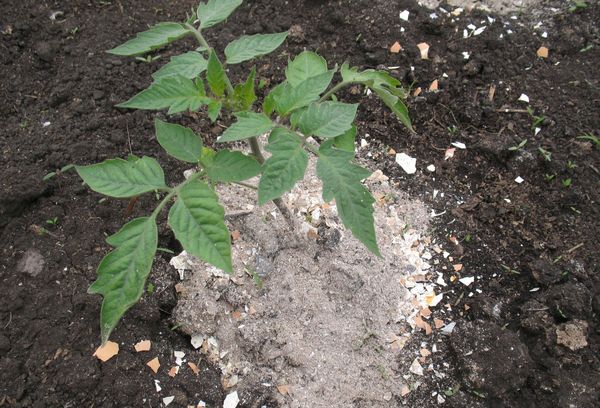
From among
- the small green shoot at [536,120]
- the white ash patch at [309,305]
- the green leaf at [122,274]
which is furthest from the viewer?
the small green shoot at [536,120]

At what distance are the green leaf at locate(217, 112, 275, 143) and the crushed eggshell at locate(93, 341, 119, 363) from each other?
0.95 meters

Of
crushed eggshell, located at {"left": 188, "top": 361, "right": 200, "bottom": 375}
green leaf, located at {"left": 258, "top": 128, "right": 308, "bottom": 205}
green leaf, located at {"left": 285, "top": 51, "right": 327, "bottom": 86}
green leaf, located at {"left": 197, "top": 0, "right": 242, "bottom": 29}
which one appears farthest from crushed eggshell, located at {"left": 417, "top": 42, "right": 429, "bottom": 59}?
crushed eggshell, located at {"left": 188, "top": 361, "right": 200, "bottom": 375}

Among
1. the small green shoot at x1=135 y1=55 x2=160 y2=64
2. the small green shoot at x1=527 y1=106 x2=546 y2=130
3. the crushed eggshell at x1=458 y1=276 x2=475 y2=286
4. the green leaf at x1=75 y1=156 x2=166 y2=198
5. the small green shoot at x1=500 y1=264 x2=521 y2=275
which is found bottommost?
the crushed eggshell at x1=458 y1=276 x2=475 y2=286

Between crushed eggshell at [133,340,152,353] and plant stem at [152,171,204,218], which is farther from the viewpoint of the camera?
crushed eggshell at [133,340,152,353]

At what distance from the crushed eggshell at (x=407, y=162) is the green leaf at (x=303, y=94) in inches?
40.8

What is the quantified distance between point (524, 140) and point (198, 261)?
1.59 metres

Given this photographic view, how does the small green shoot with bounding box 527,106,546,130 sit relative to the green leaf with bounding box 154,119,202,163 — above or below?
below

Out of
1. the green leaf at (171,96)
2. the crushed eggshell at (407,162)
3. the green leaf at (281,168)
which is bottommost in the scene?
the crushed eggshell at (407,162)

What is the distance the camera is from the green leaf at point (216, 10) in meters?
1.74

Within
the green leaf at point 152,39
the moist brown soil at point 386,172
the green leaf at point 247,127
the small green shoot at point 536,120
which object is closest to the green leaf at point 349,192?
the green leaf at point 247,127

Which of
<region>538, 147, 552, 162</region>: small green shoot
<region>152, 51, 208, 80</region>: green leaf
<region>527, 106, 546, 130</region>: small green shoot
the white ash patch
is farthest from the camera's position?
<region>527, 106, 546, 130</region>: small green shoot

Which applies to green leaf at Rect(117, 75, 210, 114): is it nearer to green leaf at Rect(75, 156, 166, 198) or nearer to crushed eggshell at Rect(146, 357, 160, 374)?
green leaf at Rect(75, 156, 166, 198)

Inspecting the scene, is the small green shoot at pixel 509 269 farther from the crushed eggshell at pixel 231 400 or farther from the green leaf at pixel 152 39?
the green leaf at pixel 152 39

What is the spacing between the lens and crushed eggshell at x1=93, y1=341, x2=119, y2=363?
6.19ft
